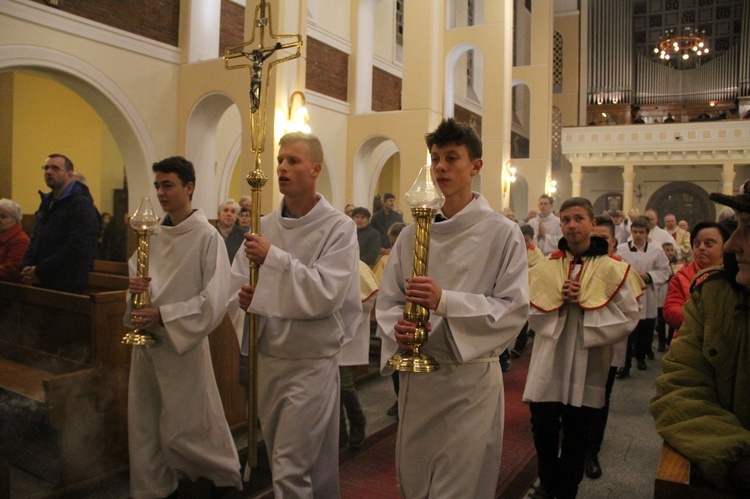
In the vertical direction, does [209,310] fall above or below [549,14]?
below

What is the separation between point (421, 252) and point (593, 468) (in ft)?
9.69

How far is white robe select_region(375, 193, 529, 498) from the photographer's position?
2.32 meters

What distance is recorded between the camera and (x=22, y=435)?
3.65 metres

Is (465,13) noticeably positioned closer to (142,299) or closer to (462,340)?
(142,299)

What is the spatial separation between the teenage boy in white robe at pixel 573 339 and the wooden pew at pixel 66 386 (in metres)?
2.40

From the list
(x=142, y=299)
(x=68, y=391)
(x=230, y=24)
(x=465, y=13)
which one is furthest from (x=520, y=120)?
(x=142, y=299)

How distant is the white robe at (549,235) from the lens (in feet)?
30.7

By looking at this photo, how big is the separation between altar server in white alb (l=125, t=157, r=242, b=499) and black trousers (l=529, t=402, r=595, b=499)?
1.70 meters

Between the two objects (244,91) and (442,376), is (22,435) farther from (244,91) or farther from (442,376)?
(244,91)

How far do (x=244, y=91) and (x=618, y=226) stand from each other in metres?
6.42

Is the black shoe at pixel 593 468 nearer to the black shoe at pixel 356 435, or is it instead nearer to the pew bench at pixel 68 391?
the black shoe at pixel 356 435

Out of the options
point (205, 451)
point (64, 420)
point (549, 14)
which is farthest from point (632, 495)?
point (549, 14)

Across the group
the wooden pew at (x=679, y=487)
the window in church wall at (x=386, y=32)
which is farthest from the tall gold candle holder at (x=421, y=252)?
the window in church wall at (x=386, y=32)

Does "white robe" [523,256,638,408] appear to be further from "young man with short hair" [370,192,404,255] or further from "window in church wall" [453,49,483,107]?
"window in church wall" [453,49,483,107]
